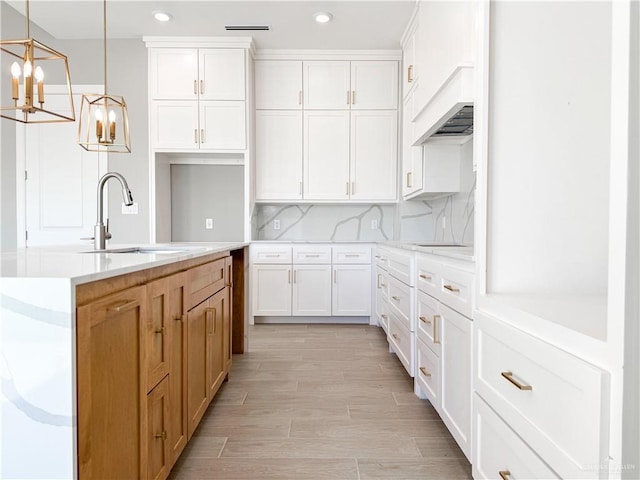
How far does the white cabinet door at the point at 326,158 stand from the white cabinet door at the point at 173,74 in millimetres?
1198

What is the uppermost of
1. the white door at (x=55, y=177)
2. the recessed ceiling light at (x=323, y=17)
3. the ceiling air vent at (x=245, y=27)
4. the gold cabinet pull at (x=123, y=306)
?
the ceiling air vent at (x=245, y=27)

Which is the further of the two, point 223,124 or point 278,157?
point 278,157

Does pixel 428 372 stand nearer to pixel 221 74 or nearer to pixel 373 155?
pixel 373 155

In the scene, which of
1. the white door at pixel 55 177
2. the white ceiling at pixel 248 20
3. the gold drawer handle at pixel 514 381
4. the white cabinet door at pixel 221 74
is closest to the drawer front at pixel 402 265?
the gold drawer handle at pixel 514 381

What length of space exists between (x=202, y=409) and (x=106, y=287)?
1.09 m

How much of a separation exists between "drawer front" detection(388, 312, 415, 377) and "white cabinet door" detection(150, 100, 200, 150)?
2598mm

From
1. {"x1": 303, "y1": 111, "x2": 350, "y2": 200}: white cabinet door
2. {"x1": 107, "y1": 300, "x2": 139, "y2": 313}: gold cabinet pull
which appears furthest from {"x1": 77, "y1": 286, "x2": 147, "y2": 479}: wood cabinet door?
{"x1": 303, "y1": 111, "x2": 350, "y2": 200}: white cabinet door

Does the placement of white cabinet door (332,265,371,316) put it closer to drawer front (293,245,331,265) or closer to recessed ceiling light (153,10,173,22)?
drawer front (293,245,331,265)

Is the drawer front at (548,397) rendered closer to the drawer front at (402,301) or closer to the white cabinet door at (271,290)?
the drawer front at (402,301)

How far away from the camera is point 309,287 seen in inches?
159

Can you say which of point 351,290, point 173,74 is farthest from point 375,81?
point 351,290

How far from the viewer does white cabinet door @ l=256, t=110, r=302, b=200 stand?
418 centimetres

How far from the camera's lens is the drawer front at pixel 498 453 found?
0.90 meters

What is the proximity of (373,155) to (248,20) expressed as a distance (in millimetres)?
1721
